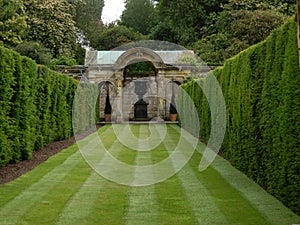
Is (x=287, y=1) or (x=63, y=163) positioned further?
(x=287, y=1)

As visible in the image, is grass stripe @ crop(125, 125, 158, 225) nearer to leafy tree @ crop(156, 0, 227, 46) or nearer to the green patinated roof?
the green patinated roof

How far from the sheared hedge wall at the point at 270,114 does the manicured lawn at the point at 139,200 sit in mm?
303

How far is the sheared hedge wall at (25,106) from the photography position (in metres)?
8.85

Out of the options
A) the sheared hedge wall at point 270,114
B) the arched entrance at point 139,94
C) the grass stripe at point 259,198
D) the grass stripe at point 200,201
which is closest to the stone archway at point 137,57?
the arched entrance at point 139,94

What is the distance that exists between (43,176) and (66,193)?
1.71 meters

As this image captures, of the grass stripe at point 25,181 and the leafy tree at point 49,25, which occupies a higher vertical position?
the leafy tree at point 49,25

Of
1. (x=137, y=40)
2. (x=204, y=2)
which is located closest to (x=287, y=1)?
(x=204, y=2)

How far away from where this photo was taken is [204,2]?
38688 mm

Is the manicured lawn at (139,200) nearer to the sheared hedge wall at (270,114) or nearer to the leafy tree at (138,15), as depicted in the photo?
the sheared hedge wall at (270,114)

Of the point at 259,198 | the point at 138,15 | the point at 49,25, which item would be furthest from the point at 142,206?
the point at 138,15

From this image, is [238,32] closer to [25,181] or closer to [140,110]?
[140,110]

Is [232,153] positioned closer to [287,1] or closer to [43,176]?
[43,176]

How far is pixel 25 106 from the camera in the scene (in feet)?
33.8

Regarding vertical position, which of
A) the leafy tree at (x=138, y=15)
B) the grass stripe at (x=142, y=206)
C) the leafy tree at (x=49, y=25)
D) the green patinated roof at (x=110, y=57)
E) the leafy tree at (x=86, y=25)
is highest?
the leafy tree at (x=138, y=15)
